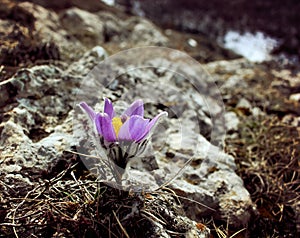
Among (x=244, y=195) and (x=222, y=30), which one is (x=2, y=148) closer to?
(x=244, y=195)

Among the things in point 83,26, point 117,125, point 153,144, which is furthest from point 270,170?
point 83,26

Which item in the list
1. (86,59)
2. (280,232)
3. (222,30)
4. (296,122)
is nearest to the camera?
(280,232)

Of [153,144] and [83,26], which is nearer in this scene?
[153,144]

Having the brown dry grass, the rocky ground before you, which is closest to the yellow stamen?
the rocky ground

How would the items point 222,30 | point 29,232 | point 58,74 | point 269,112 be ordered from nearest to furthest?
point 29,232
point 58,74
point 269,112
point 222,30

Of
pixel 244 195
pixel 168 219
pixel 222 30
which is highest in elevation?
pixel 168 219

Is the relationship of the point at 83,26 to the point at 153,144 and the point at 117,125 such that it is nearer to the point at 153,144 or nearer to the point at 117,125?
the point at 153,144

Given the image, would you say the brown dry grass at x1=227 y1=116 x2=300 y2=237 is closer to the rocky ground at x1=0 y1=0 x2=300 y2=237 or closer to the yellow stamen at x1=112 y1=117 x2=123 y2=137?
the rocky ground at x1=0 y1=0 x2=300 y2=237

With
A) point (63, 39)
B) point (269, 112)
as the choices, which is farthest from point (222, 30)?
point (63, 39)

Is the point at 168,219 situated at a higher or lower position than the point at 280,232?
higher
